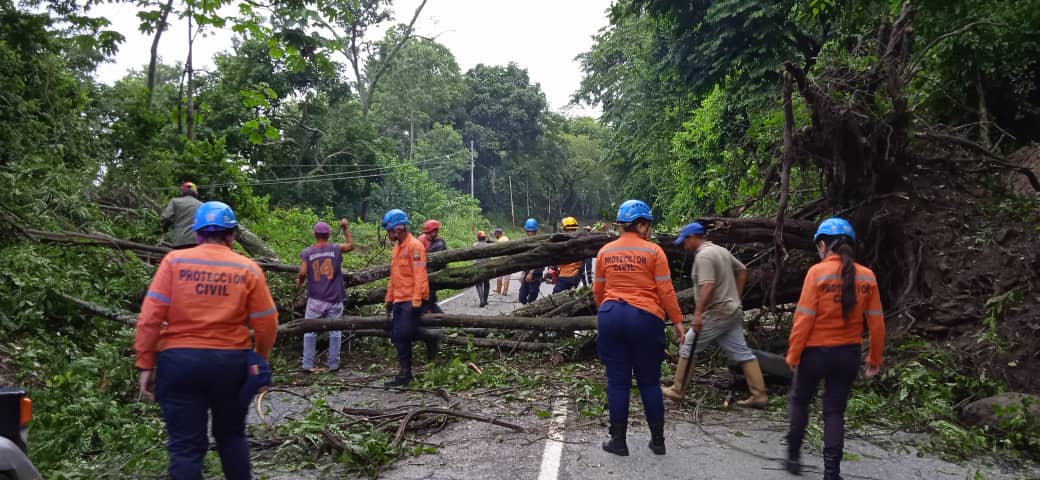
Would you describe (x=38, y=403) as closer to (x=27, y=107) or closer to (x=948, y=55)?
(x=27, y=107)

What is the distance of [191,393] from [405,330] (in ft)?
14.2

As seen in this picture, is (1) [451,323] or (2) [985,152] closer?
(2) [985,152]

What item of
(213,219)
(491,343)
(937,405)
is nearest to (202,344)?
(213,219)

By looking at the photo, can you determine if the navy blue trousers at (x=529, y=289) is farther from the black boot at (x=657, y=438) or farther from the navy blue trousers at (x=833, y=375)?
the navy blue trousers at (x=833, y=375)

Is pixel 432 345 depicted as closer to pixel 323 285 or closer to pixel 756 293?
pixel 323 285

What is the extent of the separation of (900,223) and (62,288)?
969 centimetres

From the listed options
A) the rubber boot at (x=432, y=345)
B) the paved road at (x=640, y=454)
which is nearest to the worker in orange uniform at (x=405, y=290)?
the rubber boot at (x=432, y=345)

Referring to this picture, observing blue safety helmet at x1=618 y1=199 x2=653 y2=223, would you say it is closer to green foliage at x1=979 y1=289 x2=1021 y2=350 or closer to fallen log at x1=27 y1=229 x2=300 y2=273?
green foliage at x1=979 y1=289 x2=1021 y2=350

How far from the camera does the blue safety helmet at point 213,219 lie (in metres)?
4.04

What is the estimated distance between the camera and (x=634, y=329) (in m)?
5.32

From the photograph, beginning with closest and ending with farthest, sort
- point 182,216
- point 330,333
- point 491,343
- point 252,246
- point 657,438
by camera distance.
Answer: point 657,438 → point 330,333 → point 491,343 → point 182,216 → point 252,246

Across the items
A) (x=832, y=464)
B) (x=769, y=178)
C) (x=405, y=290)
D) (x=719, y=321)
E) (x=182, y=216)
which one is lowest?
(x=832, y=464)

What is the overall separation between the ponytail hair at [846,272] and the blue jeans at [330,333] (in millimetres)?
6165

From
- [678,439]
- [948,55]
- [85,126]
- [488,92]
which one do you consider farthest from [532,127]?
[678,439]
